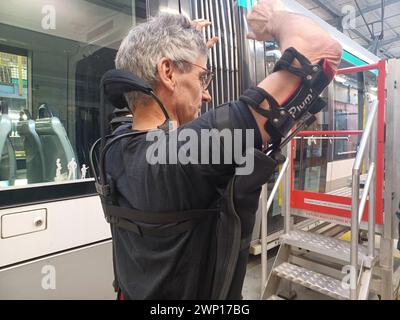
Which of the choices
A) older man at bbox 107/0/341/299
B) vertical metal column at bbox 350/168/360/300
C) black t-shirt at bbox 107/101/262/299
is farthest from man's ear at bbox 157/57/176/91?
vertical metal column at bbox 350/168/360/300

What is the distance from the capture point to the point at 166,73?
23.9 inches

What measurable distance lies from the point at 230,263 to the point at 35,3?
1.48m

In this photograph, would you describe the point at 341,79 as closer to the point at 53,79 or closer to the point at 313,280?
the point at 313,280

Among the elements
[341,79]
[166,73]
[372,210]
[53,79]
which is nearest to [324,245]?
[372,210]

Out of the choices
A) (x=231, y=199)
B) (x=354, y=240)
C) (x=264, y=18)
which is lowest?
(x=354, y=240)

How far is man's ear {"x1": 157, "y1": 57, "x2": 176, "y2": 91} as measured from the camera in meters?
0.60

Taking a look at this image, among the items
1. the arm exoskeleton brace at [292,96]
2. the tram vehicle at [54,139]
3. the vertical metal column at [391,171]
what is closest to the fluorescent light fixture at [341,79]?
the vertical metal column at [391,171]

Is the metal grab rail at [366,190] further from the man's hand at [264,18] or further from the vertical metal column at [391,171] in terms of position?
the man's hand at [264,18]

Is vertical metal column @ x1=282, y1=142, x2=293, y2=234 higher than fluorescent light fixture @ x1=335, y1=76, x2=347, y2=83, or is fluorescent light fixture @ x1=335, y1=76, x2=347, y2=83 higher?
fluorescent light fixture @ x1=335, y1=76, x2=347, y2=83

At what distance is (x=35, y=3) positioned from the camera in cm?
127

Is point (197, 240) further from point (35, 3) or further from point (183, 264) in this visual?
point (35, 3)

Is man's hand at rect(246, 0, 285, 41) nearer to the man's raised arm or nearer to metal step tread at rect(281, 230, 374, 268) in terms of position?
the man's raised arm

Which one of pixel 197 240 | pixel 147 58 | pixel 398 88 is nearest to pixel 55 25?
pixel 147 58

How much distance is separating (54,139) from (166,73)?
992 millimetres
